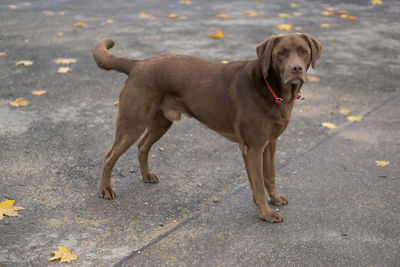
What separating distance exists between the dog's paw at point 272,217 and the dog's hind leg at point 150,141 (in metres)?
1.10

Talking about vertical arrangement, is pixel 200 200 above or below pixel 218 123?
below

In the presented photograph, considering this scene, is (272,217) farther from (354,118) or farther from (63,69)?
(63,69)

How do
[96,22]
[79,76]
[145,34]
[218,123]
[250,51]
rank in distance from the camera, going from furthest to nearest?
[96,22] → [145,34] → [250,51] → [79,76] → [218,123]

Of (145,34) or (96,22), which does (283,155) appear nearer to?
(145,34)

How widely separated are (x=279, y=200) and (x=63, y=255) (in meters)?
1.76

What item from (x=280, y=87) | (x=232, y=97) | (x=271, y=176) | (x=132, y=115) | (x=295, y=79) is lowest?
(x=271, y=176)

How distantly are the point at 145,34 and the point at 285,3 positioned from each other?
407 cm

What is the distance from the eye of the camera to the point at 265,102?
3.64 meters

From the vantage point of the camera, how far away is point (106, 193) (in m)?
4.14

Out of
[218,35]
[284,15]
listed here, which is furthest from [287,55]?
[284,15]

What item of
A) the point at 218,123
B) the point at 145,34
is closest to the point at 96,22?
the point at 145,34

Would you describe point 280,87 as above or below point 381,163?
above

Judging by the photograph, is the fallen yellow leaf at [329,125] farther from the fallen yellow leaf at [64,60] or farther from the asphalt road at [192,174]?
the fallen yellow leaf at [64,60]

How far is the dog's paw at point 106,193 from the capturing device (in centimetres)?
413
